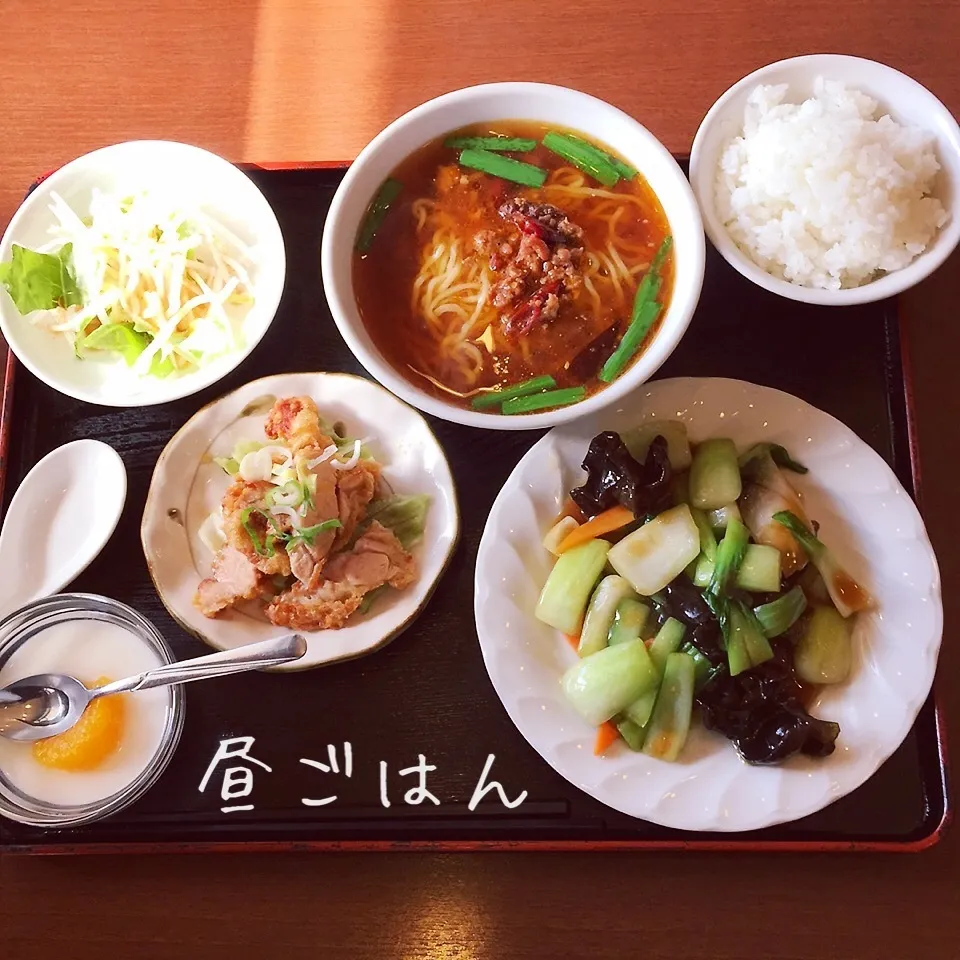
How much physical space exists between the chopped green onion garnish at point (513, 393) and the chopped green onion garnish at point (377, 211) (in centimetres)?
46

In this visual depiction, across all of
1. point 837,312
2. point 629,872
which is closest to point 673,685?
point 629,872

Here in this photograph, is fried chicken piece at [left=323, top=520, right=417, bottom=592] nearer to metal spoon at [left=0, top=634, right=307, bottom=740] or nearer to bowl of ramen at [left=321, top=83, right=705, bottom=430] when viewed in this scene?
metal spoon at [left=0, top=634, right=307, bottom=740]

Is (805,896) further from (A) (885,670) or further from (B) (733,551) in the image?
(B) (733,551)

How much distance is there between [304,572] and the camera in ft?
6.12

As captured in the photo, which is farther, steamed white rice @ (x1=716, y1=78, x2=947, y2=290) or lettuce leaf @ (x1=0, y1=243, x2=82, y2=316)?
lettuce leaf @ (x1=0, y1=243, x2=82, y2=316)

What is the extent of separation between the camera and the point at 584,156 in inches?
75.2

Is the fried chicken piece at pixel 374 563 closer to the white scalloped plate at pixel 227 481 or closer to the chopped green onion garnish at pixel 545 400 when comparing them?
the white scalloped plate at pixel 227 481

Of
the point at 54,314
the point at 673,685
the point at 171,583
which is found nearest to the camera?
the point at 673,685

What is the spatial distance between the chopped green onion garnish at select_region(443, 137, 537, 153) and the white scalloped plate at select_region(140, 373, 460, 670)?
1.97 ft

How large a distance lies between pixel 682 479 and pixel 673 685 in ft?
1.55

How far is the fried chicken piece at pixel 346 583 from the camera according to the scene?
1844mm

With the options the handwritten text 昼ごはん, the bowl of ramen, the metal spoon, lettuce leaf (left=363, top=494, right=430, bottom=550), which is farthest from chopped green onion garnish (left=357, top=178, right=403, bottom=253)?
the handwritten text 昼ごはん

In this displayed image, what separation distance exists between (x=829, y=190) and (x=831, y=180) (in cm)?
2

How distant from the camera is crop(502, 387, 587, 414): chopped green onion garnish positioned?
5.97 ft
